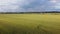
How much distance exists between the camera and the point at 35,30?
1.76 ft

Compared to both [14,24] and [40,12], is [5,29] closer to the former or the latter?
[14,24]

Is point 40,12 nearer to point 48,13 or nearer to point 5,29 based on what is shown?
point 48,13

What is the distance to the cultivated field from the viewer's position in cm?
53

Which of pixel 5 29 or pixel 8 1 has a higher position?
pixel 8 1

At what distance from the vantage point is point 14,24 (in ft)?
1.77

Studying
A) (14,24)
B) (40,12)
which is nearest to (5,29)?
(14,24)

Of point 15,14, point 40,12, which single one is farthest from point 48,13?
point 15,14

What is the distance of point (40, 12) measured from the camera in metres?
0.51

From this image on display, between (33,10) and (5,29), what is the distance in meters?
0.14

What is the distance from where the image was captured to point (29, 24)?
1.77 ft

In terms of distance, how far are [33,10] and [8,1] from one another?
0.38ft

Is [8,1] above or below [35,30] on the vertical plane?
above

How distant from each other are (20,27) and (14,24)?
0.09 feet

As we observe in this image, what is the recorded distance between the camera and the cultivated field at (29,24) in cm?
53
